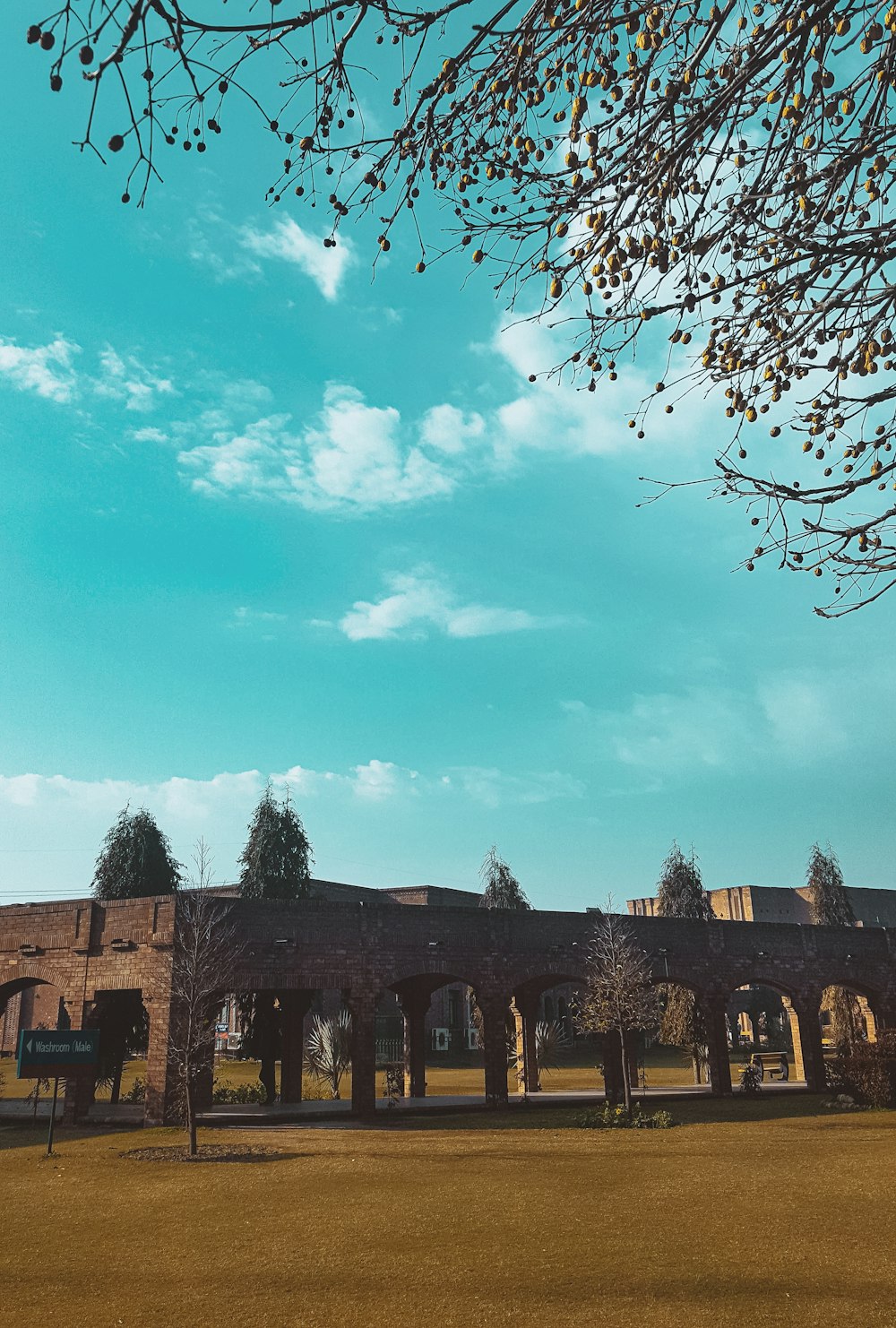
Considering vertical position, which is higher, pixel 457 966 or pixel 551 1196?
pixel 457 966

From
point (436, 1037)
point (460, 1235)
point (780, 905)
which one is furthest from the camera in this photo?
point (780, 905)

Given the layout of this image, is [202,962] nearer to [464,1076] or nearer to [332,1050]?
[332,1050]

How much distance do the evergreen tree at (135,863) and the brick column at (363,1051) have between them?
15.0 metres

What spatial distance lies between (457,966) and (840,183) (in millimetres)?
20663

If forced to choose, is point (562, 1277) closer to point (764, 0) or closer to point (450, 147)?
point (450, 147)

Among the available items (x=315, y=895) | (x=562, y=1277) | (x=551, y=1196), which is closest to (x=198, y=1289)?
(x=562, y=1277)

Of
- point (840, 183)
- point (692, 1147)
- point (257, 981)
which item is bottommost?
point (692, 1147)

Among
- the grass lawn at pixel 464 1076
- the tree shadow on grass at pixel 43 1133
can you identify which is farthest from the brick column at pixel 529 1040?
the tree shadow on grass at pixel 43 1133

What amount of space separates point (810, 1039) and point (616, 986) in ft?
31.5

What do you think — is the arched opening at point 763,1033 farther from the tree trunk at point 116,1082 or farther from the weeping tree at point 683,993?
the tree trunk at point 116,1082

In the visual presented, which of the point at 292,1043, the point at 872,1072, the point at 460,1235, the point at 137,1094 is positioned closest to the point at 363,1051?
the point at 292,1043

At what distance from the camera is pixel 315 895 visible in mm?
46000

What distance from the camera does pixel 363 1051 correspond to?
22.3 metres

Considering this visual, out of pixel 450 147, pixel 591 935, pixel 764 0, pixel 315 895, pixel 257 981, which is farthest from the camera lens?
pixel 315 895
